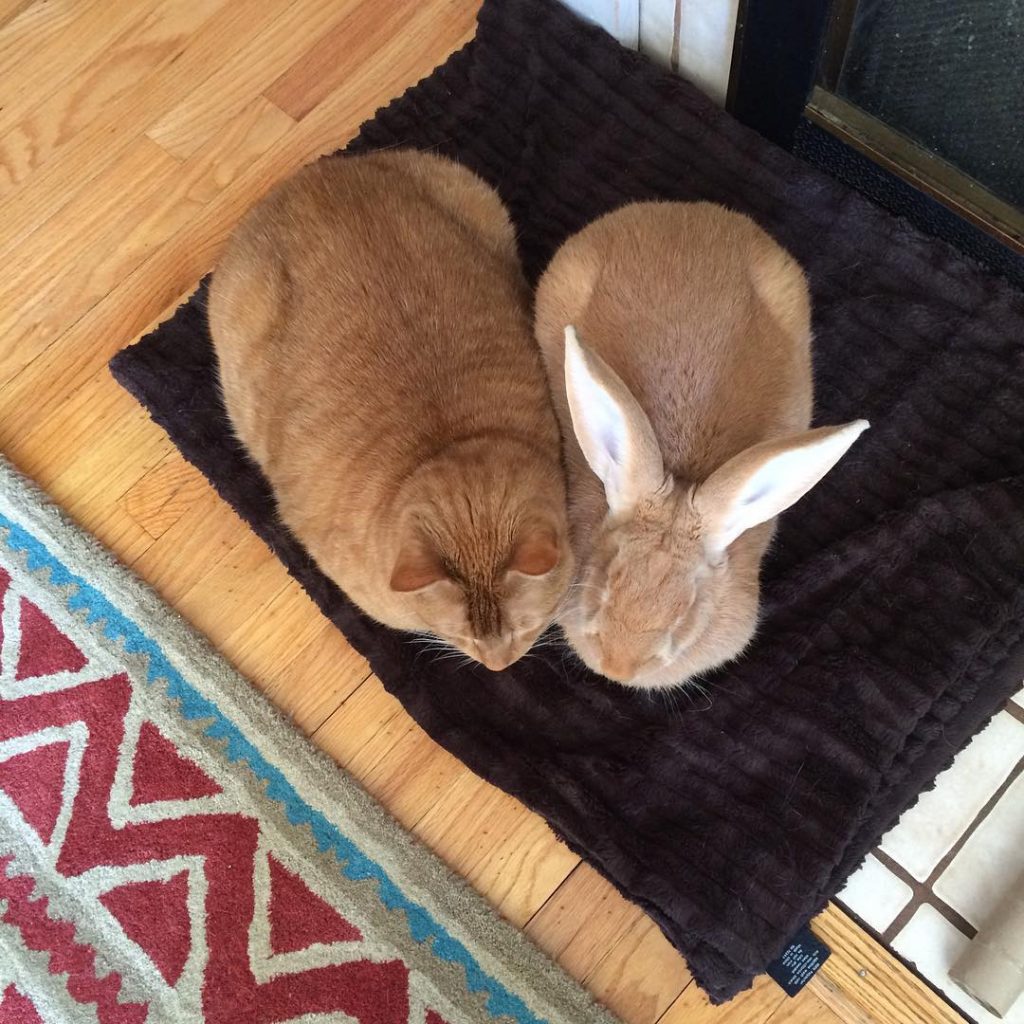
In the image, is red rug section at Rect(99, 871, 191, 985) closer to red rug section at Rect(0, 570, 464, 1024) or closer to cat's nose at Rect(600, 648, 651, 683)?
red rug section at Rect(0, 570, 464, 1024)

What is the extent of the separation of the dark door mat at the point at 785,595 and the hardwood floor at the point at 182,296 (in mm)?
98

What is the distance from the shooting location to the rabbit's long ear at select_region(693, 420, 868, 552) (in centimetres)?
103

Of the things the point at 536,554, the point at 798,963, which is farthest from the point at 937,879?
the point at 536,554

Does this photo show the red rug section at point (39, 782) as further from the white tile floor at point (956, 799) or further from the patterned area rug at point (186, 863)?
the white tile floor at point (956, 799)

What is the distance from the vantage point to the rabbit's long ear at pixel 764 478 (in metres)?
1.03

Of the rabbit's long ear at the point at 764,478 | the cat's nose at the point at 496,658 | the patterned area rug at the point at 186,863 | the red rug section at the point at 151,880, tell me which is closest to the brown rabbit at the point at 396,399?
the cat's nose at the point at 496,658

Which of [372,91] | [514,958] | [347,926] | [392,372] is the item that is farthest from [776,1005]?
[372,91]

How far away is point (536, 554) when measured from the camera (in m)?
1.08

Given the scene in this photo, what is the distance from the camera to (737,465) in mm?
1089

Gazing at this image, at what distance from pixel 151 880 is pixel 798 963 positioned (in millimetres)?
983

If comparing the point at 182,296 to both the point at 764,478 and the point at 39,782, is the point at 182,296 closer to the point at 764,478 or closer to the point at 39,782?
the point at 39,782

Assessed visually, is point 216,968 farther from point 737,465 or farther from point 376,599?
point 737,465

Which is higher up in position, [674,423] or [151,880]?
[674,423]

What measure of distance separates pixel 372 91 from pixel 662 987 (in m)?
1.65
